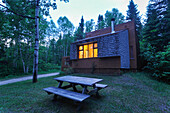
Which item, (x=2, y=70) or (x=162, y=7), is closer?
(x=162, y=7)

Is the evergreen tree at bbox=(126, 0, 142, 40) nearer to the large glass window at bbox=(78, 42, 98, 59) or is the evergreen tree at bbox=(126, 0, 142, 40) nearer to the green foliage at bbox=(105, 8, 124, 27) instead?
the green foliage at bbox=(105, 8, 124, 27)

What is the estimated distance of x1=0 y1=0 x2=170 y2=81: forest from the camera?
5815mm

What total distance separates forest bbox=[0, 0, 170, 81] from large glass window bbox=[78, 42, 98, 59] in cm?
440

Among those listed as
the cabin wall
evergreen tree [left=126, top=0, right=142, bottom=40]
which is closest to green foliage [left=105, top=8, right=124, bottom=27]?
evergreen tree [left=126, top=0, right=142, bottom=40]

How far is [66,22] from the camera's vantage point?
24.8m

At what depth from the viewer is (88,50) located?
8.83m

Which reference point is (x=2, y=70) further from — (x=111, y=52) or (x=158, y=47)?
(x=158, y=47)

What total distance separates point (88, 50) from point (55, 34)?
20148 mm

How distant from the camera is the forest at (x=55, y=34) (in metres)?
5.81

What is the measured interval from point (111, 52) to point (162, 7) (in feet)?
33.4

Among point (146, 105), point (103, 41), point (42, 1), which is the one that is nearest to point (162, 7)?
point (103, 41)

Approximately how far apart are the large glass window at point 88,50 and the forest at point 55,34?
14.4 ft

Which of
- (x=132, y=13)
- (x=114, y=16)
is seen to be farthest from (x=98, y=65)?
→ (x=132, y=13)

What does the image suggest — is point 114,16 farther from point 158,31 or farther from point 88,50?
point 88,50
